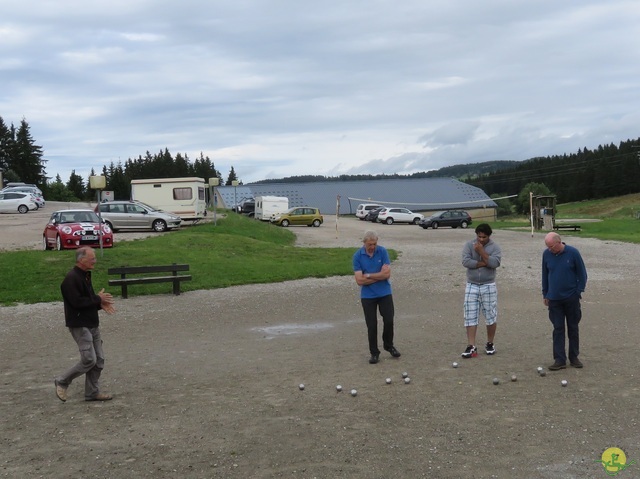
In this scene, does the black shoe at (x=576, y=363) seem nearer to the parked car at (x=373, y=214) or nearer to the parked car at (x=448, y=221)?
the parked car at (x=448, y=221)

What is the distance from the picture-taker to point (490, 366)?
896 centimetres

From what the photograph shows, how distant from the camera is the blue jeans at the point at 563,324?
870cm

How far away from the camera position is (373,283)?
376 inches

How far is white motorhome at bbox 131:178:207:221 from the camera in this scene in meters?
40.8

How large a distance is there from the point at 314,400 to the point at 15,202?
156 ft

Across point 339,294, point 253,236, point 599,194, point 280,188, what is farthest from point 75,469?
point 599,194

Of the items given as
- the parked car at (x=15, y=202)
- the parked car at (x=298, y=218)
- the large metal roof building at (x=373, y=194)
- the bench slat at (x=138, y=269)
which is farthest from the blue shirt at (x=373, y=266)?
the large metal roof building at (x=373, y=194)

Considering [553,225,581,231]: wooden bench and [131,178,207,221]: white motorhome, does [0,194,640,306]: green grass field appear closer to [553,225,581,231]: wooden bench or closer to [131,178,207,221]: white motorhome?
[131,178,207,221]: white motorhome

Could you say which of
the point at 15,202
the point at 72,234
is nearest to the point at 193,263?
the point at 72,234

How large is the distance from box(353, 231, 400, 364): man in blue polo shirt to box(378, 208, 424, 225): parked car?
164ft

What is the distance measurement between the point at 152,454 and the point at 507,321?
8.03m

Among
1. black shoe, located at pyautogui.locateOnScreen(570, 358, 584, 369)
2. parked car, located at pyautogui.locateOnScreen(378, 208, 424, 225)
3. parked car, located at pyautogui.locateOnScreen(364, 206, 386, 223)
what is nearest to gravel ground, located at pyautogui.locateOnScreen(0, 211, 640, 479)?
black shoe, located at pyautogui.locateOnScreen(570, 358, 584, 369)

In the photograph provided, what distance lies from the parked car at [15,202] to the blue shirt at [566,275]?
47.5 metres

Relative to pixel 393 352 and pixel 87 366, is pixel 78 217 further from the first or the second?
pixel 87 366
